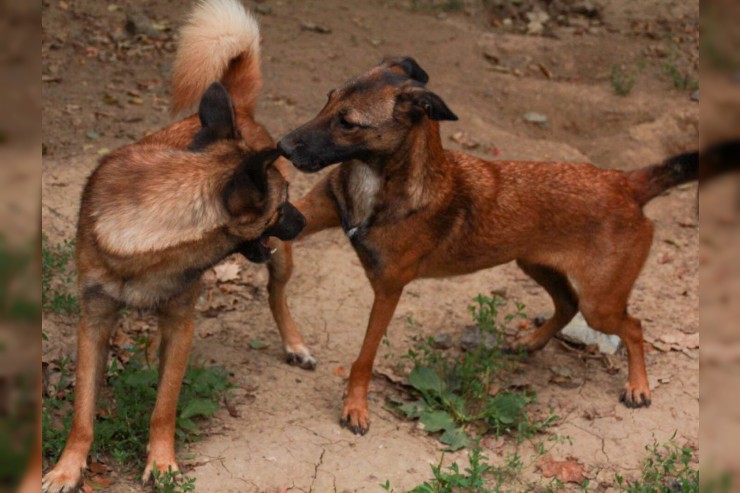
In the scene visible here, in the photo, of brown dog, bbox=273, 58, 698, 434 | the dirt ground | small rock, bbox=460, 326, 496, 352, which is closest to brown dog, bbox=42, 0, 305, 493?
the dirt ground

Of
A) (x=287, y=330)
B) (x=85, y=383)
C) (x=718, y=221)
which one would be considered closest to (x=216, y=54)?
(x=287, y=330)

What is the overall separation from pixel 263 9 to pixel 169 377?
647cm

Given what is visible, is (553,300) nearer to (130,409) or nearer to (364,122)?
(364,122)

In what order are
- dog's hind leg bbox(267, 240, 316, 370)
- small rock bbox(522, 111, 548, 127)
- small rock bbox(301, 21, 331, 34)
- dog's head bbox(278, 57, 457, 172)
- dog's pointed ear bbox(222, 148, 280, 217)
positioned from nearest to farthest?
dog's pointed ear bbox(222, 148, 280, 217)
dog's head bbox(278, 57, 457, 172)
dog's hind leg bbox(267, 240, 316, 370)
small rock bbox(522, 111, 548, 127)
small rock bbox(301, 21, 331, 34)

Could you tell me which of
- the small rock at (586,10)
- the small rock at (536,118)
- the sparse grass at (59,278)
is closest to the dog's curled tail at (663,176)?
the small rock at (536,118)

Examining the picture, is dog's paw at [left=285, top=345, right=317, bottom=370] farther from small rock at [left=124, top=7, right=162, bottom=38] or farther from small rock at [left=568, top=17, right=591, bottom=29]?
small rock at [left=568, top=17, right=591, bottom=29]

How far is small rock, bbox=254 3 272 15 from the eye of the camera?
9.68 meters

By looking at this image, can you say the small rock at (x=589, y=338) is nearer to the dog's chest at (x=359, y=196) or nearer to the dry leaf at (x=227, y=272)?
the dog's chest at (x=359, y=196)

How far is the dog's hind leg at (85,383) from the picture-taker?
3912 millimetres

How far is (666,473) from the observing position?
4605mm

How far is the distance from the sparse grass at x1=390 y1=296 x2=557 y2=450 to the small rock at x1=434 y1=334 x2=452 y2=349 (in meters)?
0.25

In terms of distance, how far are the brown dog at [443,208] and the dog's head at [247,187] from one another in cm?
34

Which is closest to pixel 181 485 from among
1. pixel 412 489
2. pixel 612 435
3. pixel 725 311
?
pixel 412 489

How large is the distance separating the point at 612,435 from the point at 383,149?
7.02 feet
